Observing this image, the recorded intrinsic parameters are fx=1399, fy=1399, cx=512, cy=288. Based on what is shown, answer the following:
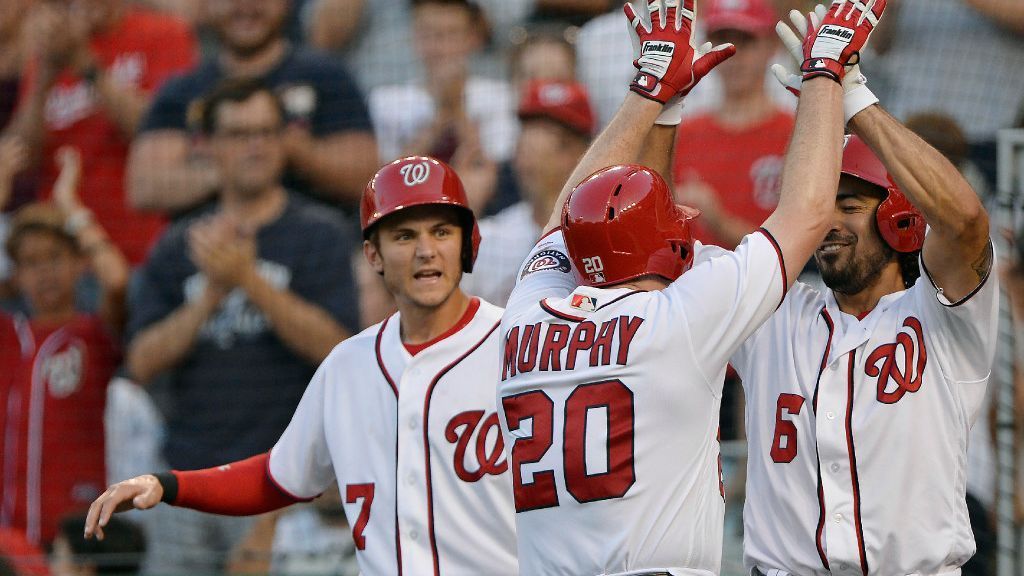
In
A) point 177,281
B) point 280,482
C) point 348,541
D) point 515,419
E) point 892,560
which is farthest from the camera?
point 177,281

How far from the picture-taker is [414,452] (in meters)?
3.90

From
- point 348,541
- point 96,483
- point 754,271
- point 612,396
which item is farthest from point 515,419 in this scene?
point 96,483

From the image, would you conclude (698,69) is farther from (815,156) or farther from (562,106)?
(562,106)

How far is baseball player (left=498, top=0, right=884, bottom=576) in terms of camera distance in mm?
3055

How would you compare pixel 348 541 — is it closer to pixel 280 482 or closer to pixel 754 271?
pixel 280 482

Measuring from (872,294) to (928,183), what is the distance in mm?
448

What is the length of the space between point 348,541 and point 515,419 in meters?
3.19

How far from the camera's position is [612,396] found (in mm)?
3082

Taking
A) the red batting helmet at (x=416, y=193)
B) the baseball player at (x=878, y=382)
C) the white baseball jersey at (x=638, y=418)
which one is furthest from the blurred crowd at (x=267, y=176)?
the white baseball jersey at (x=638, y=418)

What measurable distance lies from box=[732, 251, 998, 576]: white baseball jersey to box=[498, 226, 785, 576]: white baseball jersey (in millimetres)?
462

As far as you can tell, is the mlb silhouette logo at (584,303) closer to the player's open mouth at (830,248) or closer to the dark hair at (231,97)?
the player's open mouth at (830,248)

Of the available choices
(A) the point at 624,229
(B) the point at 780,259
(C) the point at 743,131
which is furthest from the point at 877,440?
(C) the point at 743,131

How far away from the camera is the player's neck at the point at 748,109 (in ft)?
20.2

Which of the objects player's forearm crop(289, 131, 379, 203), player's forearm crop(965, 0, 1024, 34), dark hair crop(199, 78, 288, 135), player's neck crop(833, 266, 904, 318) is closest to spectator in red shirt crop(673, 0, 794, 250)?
player's forearm crop(965, 0, 1024, 34)
